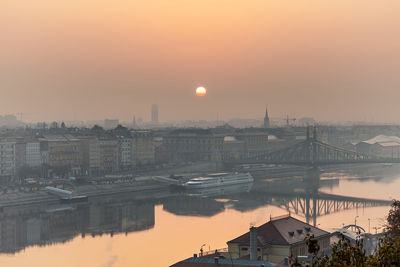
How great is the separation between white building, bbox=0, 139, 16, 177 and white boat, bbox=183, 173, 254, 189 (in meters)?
6.93

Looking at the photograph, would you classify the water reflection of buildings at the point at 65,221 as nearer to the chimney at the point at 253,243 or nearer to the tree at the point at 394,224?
the chimney at the point at 253,243

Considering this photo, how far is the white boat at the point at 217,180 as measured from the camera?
28.4m

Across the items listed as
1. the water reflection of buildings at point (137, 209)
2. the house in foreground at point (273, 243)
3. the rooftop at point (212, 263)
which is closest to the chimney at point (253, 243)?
the house in foreground at point (273, 243)

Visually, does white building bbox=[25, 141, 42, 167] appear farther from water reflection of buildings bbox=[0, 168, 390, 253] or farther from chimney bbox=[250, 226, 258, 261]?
chimney bbox=[250, 226, 258, 261]

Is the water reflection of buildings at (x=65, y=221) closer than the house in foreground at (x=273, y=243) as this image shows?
No

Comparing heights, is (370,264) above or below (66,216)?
above

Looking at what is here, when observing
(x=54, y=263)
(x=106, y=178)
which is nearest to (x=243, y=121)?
(x=106, y=178)

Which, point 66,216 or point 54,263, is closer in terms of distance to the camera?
point 54,263

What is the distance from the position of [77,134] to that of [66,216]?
16.7 metres

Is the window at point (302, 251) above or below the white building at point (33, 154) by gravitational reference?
below

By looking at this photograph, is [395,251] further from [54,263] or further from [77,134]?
[77,134]

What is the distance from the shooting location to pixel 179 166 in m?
35.2

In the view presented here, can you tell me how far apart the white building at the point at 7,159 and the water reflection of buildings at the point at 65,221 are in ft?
22.8

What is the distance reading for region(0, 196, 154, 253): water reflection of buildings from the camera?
17.3m
